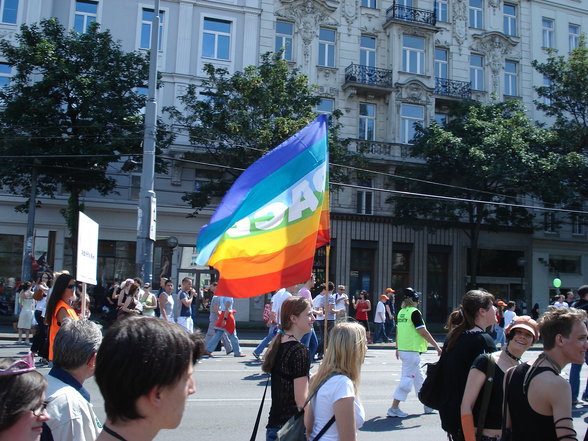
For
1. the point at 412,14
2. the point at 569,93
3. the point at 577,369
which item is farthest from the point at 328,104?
the point at 577,369

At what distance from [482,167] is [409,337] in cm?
1942

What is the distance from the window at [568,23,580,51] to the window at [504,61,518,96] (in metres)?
4.79

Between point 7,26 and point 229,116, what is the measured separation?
11.5 metres

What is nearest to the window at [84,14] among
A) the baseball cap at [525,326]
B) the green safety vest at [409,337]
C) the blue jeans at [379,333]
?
the blue jeans at [379,333]

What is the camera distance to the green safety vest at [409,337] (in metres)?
8.65

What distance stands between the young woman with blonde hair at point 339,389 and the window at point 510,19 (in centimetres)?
3506

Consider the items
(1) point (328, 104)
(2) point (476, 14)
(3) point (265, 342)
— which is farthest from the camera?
(2) point (476, 14)

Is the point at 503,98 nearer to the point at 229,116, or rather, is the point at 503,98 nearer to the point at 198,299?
the point at 229,116

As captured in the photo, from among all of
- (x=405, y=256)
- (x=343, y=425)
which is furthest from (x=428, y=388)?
(x=405, y=256)

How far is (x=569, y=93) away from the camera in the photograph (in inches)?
1219

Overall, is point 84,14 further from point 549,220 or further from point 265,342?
point 549,220

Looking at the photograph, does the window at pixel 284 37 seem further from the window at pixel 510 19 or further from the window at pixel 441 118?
the window at pixel 510 19

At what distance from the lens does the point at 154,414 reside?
2.00 metres

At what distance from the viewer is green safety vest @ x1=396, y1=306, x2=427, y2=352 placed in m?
8.65
